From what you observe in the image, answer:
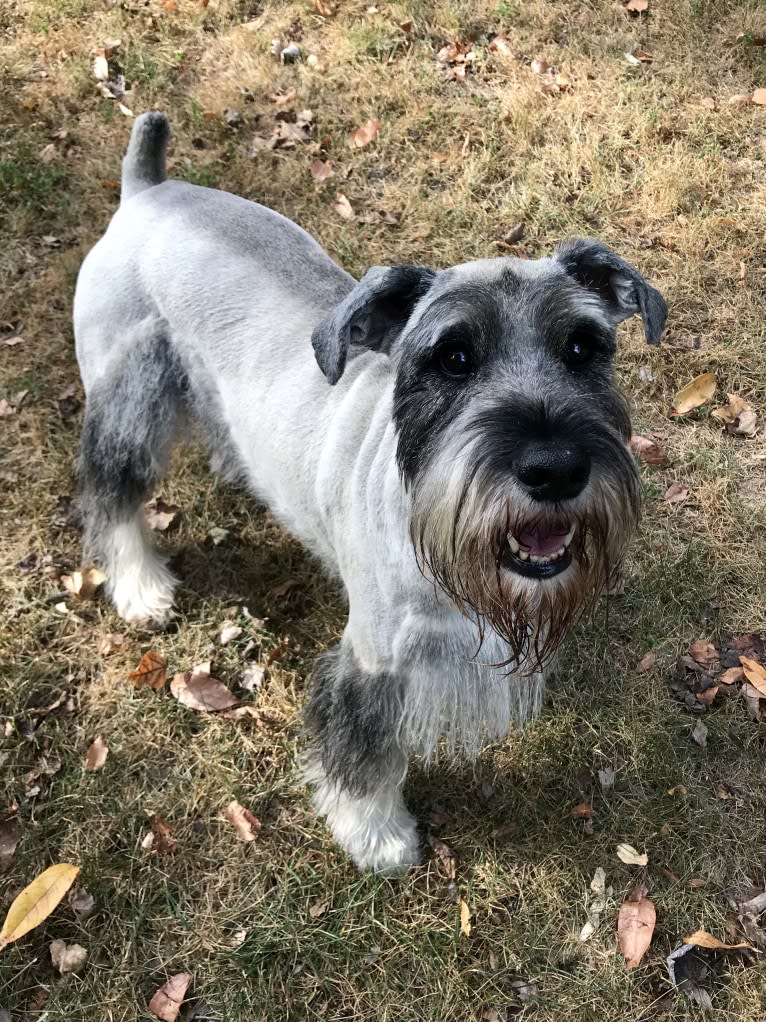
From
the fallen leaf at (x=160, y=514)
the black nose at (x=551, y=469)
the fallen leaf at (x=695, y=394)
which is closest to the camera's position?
the black nose at (x=551, y=469)

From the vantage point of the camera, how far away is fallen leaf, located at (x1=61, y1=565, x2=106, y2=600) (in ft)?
12.8

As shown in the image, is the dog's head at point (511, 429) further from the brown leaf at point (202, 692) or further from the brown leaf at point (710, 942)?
the brown leaf at point (202, 692)

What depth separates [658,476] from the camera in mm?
4156

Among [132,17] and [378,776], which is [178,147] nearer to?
[132,17]

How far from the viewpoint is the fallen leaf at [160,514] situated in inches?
165

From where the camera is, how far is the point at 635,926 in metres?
2.96

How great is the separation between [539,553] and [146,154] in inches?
107

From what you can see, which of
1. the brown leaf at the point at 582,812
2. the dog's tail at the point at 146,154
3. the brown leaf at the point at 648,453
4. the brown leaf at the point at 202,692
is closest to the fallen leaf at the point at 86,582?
the brown leaf at the point at 202,692

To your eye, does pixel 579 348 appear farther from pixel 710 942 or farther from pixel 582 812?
pixel 710 942

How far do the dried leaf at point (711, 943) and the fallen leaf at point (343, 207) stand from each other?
445 cm

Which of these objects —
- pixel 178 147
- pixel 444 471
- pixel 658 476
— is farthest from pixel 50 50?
pixel 444 471

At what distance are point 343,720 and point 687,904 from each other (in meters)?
1.50

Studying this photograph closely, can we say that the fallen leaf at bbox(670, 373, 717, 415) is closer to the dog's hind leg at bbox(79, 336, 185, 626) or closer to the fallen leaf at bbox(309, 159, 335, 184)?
the dog's hind leg at bbox(79, 336, 185, 626)

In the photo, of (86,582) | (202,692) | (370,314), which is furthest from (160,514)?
(370,314)
